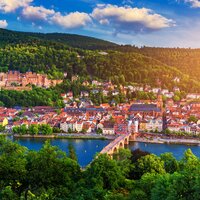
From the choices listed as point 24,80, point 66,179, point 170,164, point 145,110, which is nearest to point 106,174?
point 66,179

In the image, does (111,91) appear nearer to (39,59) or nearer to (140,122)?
(140,122)

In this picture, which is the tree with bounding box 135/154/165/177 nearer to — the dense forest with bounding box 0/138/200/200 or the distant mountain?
the dense forest with bounding box 0/138/200/200

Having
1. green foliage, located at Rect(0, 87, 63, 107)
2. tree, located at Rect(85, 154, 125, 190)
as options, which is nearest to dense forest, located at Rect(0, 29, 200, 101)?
green foliage, located at Rect(0, 87, 63, 107)

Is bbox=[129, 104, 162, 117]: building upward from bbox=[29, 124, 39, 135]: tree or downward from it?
upward

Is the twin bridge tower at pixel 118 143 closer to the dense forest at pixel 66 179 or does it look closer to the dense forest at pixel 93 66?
the dense forest at pixel 66 179

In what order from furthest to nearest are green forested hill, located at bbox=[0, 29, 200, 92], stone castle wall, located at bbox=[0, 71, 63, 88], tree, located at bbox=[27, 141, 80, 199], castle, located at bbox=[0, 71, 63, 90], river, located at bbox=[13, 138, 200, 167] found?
green forested hill, located at bbox=[0, 29, 200, 92], stone castle wall, located at bbox=[0, 71, 63, 88], castle, located at bbox=[0, 71, 63, 90], river, located at bbox=[13, 138, 200, 167], tree, located at bbox=[27, 141, 80, 199]

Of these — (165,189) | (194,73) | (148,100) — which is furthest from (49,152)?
(194,73)

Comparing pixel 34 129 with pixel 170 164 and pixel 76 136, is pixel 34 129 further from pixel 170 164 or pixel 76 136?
pixel 170 164

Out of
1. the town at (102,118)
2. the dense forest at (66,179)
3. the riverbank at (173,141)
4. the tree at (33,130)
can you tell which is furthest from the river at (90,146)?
the dense forest at (66,179)

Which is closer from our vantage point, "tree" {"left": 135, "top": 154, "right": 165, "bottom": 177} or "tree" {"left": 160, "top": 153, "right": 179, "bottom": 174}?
"tree" {"left": 160, "top": 153, "right": 179, "bottom": 174}
